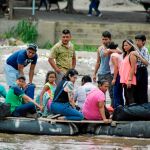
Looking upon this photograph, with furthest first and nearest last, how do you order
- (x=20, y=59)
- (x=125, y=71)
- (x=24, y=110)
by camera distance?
(x=20, y=59) < (x=125, y=71) < (x=24, y=110)

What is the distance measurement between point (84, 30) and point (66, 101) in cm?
1832

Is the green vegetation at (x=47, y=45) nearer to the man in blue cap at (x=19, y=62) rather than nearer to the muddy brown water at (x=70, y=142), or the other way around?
the man in blue cap at (x=19, y=62)

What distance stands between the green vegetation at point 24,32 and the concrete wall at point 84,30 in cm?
34

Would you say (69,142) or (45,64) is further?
(45,64)

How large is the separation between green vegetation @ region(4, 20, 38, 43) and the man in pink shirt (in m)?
16.7

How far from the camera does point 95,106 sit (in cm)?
1470

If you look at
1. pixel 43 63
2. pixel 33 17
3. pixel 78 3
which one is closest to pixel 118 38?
pixel 33 17

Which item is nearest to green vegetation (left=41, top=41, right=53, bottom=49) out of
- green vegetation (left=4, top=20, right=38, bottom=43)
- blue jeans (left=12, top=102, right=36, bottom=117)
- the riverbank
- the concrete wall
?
the concrete wall

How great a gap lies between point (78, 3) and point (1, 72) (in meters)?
24.3

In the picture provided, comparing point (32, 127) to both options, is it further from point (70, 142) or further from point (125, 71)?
point (125, 71)

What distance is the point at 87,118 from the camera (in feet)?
48.7

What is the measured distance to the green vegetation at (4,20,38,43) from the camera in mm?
31625

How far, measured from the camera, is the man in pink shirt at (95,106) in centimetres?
1462

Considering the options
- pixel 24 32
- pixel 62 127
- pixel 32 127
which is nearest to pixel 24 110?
pixel 32 127
